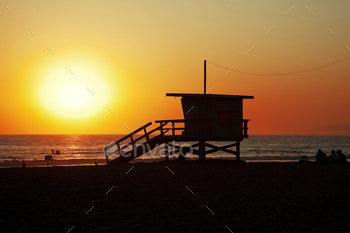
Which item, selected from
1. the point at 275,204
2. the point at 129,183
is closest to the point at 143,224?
the point at 275,204

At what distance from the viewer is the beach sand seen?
758cm

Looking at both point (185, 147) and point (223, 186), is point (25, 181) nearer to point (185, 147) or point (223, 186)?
point (223, 186)

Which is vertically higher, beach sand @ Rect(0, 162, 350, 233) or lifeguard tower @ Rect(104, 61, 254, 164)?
lifeguard tower @ Rect(104, 61, 254, 164)

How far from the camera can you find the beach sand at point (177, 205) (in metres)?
7.58

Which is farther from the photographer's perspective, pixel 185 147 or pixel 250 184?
pixel 185 147

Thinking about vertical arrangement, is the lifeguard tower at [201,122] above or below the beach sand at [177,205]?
above

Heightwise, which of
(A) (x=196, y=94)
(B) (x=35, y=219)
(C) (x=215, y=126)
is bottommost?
(B) (x=35, y=219)

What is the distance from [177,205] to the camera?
976 cm

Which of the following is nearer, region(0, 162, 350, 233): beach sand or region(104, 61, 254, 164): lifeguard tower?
region(0, 162, 350, 233): beach sand

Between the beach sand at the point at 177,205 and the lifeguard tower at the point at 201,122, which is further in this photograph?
the lifeguard tower at the point at 201,122

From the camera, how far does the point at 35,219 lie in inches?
326

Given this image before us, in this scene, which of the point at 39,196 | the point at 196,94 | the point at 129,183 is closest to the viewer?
the point at 39,196

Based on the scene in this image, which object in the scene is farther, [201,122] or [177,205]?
[201,122]

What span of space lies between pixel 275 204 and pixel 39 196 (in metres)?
6.64
